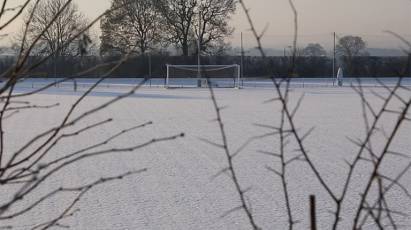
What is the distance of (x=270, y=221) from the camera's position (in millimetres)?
4938

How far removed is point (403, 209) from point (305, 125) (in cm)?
783

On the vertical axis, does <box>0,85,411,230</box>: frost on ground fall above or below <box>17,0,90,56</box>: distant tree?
below

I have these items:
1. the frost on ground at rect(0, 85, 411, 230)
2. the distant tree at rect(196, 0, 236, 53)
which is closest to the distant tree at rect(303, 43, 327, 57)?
the distant tree at rect(196, 0, 236, 53)

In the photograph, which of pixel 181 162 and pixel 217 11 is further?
pixel 217 11

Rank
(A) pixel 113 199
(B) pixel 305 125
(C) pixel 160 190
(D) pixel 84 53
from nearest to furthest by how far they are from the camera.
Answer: (D) pixel 84 53
(A) pixel 113 199
(C) pixel 160 190
(B) pixel 305 125

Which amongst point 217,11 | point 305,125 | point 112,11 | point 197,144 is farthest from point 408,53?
point 217,11

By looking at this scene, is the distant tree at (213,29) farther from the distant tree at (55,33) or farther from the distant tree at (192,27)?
the distant tree at (55,33)

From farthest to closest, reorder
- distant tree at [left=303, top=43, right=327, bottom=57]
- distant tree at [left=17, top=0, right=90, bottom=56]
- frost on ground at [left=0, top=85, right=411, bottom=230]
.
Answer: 1. distant tree at [left=303, top=43, right=327, bottom=57]
2. frost on ground at [left=0, top=85, right=411, bottom=230]
3. distant tree at [left=17, top=0, right=90, bottom=56]

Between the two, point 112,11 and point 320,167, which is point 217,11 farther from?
point 112,11

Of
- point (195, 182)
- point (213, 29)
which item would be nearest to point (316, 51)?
point (213, 29)

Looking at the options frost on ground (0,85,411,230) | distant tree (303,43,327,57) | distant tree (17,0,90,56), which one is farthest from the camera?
distant tree (303,43,327,57)

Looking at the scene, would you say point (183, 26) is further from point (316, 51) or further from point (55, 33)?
point (55, 33)

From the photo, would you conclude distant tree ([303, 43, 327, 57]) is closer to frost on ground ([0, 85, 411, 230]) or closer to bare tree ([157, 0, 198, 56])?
bare tree ([157, 0, 198, 56])

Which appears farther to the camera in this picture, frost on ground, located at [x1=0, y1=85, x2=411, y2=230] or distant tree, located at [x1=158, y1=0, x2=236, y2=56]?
distant tree, located at [x1=158, y1=0, x2=236, y2=56]
